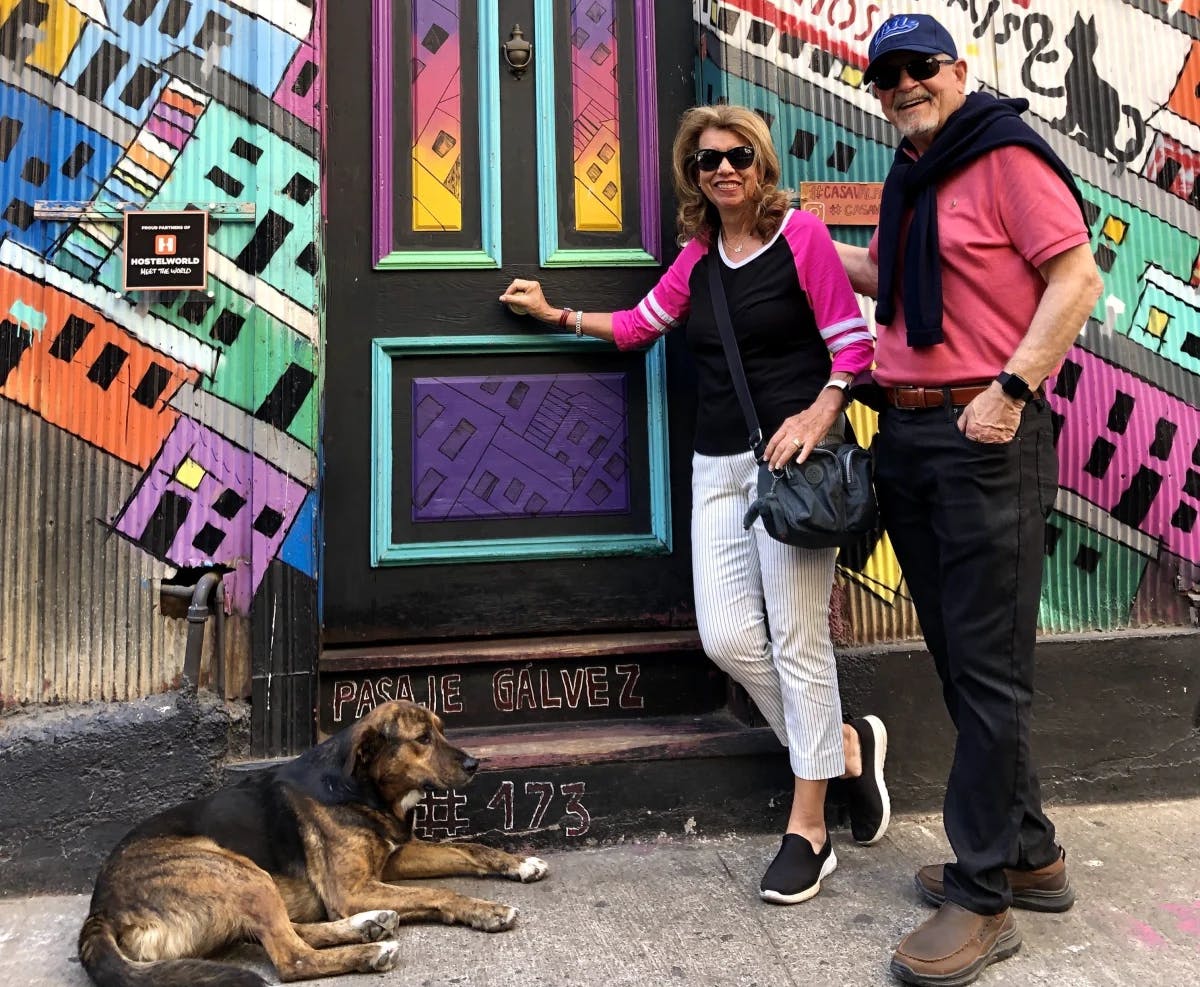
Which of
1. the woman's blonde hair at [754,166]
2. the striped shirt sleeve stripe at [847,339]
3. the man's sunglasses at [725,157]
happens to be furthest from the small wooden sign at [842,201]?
the striped shirt sleeve stripe at [847,339]

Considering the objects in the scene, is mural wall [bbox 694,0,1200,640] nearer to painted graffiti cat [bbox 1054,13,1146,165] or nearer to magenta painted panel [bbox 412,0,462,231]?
painted graffiti cat [bbox 1054,13,1146,165]

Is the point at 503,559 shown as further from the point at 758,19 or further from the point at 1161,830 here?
the point at 1161,830

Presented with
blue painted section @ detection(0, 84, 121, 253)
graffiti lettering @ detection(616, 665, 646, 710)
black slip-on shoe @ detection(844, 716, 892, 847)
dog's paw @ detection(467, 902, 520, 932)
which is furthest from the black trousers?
blue painted section @ detection(0, 84, 121, 253)

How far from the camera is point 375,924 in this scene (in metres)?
2.83

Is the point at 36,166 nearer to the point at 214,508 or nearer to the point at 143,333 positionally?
the point at 143,333

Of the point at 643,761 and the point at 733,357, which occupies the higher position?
the point at 733,357

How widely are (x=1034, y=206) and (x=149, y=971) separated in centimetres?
302

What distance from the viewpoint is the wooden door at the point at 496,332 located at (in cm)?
380

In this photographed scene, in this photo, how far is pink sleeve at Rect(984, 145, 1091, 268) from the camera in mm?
2545

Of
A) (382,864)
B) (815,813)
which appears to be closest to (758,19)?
(815,813)

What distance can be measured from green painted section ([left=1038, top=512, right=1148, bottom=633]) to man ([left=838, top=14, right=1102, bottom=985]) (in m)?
1.28

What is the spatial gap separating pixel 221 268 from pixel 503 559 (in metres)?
1.48

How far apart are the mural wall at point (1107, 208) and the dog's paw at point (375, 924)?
2115 millimetres

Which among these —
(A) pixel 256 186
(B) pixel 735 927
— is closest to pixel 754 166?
(A) pixel 256 186
